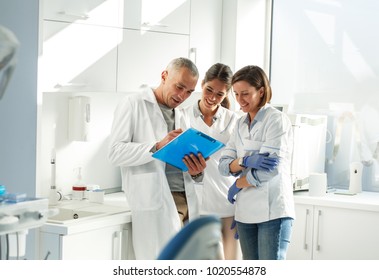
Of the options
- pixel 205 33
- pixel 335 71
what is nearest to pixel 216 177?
pixel 205 33

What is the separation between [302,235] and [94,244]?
1.68 metres

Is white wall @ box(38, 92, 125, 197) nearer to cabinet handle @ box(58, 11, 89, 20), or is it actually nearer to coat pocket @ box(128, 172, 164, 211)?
cabinet handle @ box(58, 11, 89, 20)

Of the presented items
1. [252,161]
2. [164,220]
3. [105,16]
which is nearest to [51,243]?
[164,220]

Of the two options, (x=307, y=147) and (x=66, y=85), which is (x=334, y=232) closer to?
(x=307, y=147)

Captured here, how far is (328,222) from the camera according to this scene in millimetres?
4254

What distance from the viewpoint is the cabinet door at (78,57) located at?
10.8 feet

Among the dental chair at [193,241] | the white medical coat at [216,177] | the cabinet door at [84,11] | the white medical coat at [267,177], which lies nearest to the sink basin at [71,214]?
the white medical coat at [216,177]

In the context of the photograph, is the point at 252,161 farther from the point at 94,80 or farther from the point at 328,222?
the point at 328,222

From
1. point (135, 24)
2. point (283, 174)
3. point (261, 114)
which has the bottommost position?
point (283, 174)

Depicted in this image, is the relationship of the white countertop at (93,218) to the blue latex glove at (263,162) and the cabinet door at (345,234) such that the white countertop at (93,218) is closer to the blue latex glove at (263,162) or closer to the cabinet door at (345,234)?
the blue latex glove at (263,162)

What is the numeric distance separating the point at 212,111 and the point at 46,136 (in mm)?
1015

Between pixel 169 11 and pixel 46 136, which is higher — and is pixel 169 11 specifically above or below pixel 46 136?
above

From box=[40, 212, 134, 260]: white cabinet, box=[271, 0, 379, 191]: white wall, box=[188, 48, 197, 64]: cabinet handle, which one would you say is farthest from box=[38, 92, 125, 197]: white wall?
box=[271, 0, 379, 191]: white wall

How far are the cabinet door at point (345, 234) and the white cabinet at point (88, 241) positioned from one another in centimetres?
148
